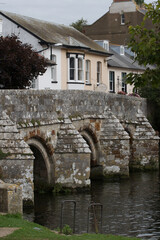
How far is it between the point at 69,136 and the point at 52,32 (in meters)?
19.2

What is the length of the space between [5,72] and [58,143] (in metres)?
5.42

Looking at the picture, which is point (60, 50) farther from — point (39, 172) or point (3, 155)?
point (3, 155)

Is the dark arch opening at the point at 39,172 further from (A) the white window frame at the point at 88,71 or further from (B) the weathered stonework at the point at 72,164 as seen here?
(A) the white window frame at the point at 88,71

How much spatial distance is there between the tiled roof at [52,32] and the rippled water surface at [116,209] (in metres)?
15.2

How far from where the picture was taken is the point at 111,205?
24938 millimetres

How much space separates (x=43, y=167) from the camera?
27.9m

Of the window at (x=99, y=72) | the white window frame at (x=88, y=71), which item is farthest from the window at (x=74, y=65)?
the window at (x=99, y=72)

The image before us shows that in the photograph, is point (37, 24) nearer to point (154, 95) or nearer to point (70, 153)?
point (154, 95)

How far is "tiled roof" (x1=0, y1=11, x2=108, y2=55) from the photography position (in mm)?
43531

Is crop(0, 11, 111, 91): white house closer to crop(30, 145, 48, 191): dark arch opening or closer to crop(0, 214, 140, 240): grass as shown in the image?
crop(30, 145, 48, 191): dark arch opening

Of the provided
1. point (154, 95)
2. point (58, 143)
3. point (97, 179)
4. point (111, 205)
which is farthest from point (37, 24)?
point (111, 205)

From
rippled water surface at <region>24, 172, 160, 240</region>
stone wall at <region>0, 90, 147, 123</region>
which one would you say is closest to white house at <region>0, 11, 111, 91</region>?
stone wall at <region>0, 90, 147, 123</region>

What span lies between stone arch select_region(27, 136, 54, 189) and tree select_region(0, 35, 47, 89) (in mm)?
5372

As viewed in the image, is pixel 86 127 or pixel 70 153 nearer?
pixel 70 153
